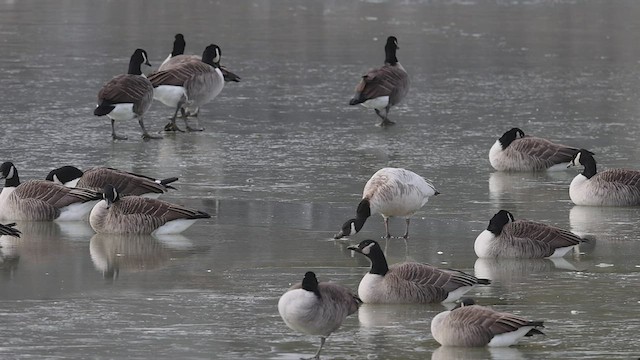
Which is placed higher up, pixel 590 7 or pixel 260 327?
pixel 590 7

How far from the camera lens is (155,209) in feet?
36.4

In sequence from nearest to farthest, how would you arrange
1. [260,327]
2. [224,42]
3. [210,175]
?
1. [260,327]
2. [210,175]
3. [224,42]

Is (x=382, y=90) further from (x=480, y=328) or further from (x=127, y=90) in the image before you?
(x=480, y=328)

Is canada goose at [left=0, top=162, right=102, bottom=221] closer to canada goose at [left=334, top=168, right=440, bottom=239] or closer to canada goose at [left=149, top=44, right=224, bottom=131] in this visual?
canada goose at [left=334, top=168, right=440, bottom=239]

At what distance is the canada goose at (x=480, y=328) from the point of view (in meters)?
7.76

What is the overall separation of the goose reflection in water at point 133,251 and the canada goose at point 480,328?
9.27 ft

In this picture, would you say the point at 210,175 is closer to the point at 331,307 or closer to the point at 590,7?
the point at 331,307

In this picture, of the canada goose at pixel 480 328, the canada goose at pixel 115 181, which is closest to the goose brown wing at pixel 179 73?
the canada goose at pixel 115 181

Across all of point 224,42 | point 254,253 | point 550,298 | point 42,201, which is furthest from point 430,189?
point 224,42

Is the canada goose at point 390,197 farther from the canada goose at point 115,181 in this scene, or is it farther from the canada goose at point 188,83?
the canada goose at point 188,83

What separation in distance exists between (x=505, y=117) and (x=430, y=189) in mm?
6182

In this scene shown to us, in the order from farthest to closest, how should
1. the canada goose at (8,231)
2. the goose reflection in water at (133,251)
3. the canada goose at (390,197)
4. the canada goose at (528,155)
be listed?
the canada goose at (528,155) < the canada goose at (390,197) < the canada goose at (8,231) < the goose reflection in water at (133,251)

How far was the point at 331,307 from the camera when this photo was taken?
302 inches

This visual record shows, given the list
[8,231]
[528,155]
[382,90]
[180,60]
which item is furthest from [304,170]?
[8,231]
